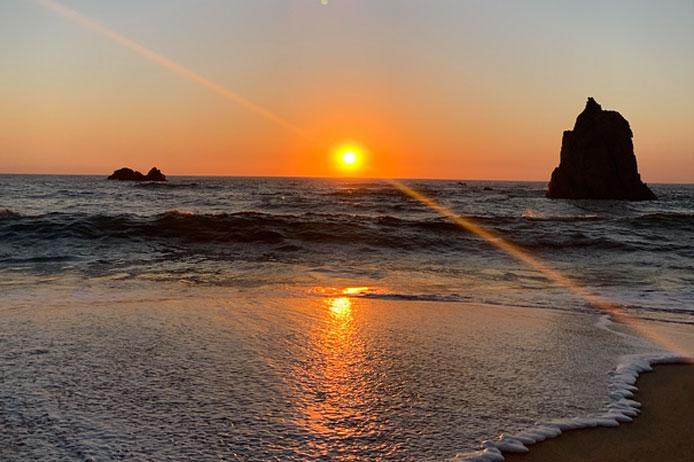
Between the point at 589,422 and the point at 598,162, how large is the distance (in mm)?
70274

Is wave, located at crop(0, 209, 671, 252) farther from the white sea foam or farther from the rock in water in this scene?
the rock in water

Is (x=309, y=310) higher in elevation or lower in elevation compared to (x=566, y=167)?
lower

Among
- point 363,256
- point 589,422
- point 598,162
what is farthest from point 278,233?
point 598,162

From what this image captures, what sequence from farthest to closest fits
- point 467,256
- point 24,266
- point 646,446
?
point 467,256
point 24,266
point 646,446

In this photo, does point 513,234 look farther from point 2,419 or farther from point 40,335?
point 2,419

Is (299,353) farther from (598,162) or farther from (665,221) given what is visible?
(598,162)

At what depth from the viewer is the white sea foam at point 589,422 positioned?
2.85 metres

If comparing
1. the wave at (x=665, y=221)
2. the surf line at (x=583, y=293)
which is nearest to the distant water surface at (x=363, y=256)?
the surf line at (x=583, y=293)

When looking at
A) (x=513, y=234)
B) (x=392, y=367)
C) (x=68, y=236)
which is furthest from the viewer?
(x=513, y=234)

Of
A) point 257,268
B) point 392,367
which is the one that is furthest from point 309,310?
point 257,268

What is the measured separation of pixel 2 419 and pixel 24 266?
8.58 metres

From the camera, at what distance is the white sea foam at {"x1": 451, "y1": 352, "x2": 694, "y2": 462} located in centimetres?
285

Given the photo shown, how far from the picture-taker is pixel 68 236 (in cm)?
1541

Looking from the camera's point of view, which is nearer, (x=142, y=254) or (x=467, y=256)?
(x=142, y=254)
